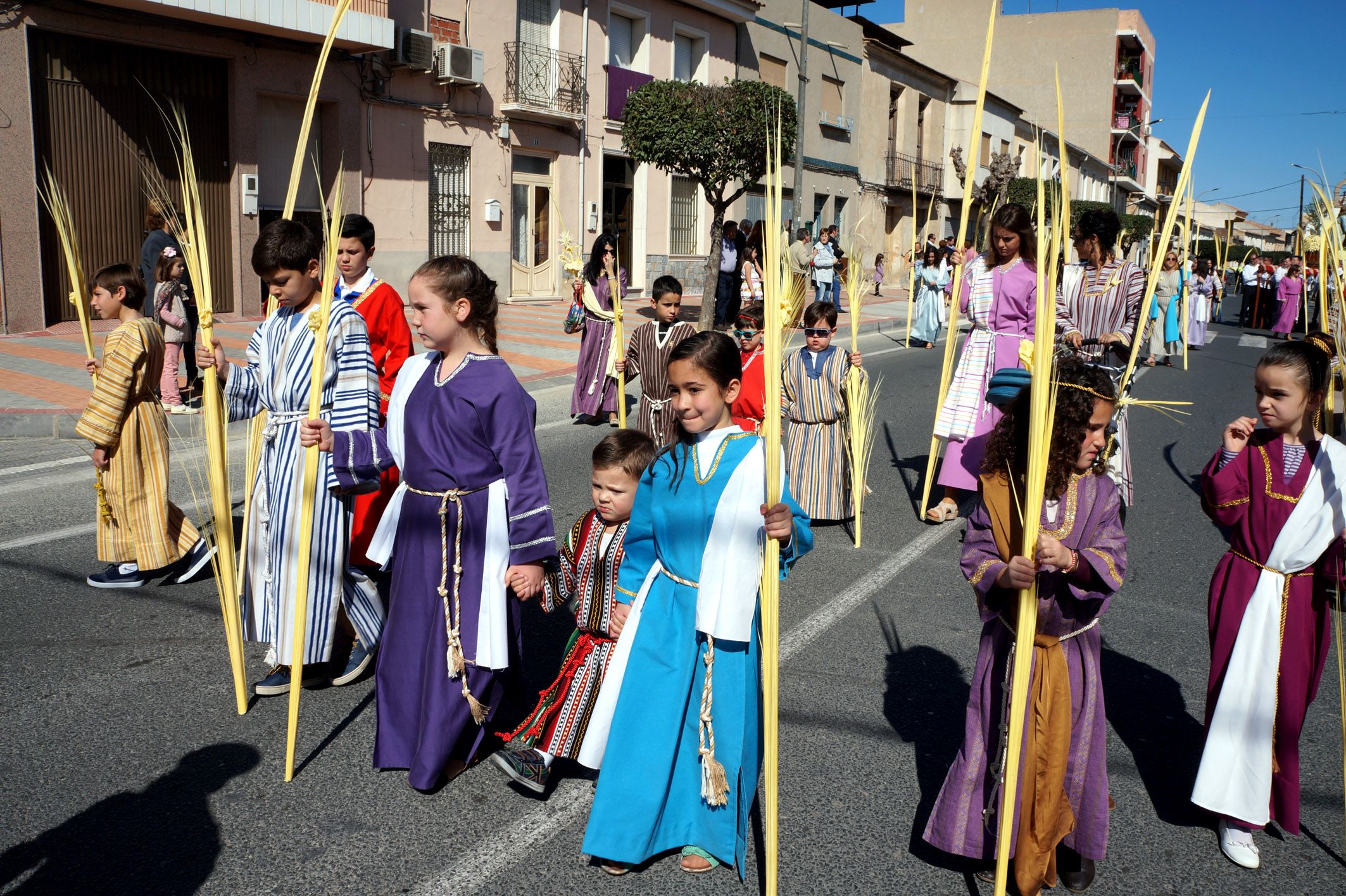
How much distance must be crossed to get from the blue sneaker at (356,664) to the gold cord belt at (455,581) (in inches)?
40.5

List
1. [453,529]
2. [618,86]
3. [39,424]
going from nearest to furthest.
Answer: [453,529]
[39,424]
[618,86]

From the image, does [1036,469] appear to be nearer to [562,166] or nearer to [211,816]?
Result: [211,816]

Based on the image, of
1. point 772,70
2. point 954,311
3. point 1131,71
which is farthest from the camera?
point 1131,71

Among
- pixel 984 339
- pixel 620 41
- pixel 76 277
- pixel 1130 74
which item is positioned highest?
pixel 1130 74

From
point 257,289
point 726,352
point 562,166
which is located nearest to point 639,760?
point 726,352

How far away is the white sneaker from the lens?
10.2ft

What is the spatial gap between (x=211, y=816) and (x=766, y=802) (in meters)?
1.69

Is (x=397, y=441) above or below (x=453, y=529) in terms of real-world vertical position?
above

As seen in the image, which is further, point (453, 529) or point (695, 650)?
point (453, 529)

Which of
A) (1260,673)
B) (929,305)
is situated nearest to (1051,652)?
(1260,673)

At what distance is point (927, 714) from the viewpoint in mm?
4074

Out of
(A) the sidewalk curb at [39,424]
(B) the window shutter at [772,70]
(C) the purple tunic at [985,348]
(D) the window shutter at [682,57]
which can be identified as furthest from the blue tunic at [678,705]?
(B) the window shutter at [772,70]

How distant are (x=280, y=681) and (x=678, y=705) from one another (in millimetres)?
1846

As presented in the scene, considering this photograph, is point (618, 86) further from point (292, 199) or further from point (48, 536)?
point (292, 199)
